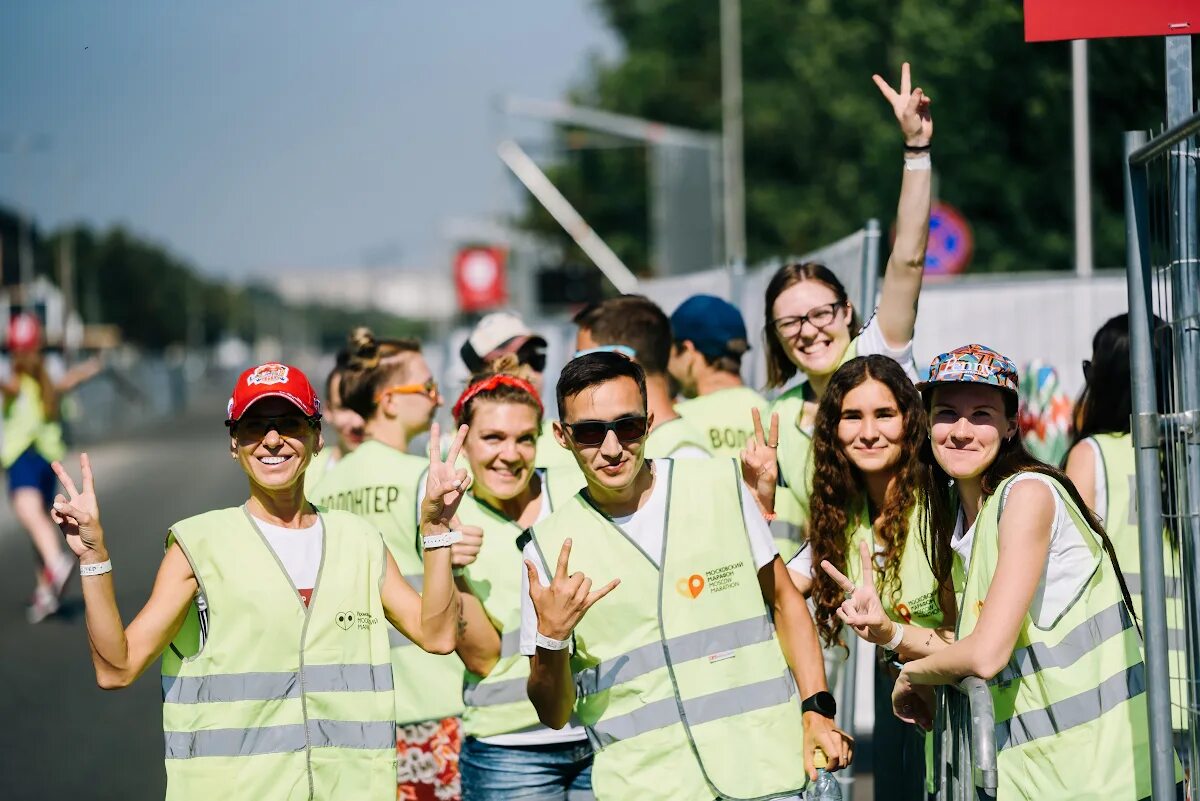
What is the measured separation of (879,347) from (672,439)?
78cm

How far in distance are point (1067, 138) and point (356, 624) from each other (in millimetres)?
17318

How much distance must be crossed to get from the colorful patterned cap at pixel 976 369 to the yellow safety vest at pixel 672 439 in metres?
1.51

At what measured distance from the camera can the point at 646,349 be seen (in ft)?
19.6

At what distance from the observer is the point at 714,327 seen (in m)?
6.47

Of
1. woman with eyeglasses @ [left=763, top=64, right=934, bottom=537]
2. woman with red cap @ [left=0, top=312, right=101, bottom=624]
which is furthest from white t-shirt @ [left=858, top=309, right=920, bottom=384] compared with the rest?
woman with red cap @ [left=0, top=312, right=101, bottom=624]

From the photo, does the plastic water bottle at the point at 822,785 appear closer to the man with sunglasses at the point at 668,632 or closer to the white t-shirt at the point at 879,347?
the man with sunglasses at the point at 668,632

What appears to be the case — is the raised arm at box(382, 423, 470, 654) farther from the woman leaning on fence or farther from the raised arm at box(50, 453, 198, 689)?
the woman leaning on fence

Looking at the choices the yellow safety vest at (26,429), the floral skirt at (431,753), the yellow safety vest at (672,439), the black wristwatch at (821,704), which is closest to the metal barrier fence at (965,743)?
the black wristwatch at (821,704)

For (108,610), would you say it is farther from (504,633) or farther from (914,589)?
(914,589)

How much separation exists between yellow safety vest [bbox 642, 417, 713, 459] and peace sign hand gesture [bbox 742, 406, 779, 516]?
693mm

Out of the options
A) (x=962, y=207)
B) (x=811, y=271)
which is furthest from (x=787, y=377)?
(x=962, y=207)

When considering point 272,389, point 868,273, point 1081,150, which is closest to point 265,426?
point 272,389

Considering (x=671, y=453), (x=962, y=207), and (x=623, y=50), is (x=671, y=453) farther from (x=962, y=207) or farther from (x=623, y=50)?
(x=623, y=50)

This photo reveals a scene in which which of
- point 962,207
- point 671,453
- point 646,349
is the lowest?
point 671,453
